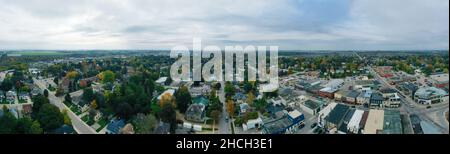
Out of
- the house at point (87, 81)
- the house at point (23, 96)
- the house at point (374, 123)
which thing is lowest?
the house at point (23, 96)

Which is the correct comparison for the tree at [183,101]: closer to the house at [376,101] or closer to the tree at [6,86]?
the house at [376,101]

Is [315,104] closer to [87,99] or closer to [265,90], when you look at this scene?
[265,90]

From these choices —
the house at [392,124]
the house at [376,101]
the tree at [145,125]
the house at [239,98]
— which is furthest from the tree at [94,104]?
the house at [376,101]

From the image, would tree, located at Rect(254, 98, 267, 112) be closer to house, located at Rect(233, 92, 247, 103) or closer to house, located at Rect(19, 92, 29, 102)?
house, located at Rect(233, 92, 247, 103)

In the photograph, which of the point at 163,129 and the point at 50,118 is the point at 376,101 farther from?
the point at 50,118
